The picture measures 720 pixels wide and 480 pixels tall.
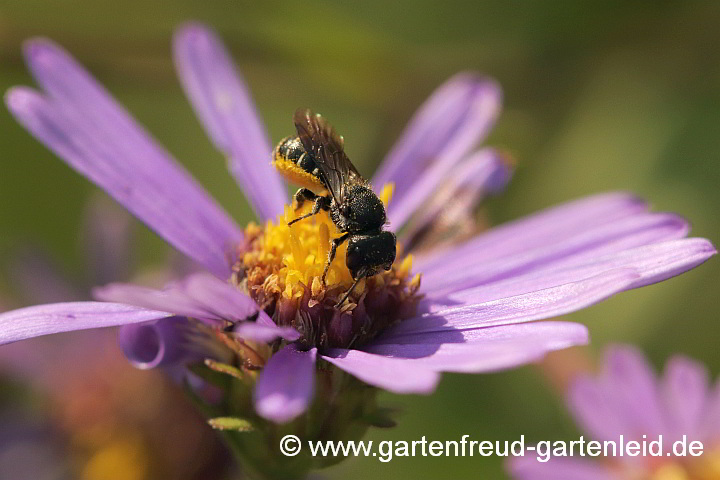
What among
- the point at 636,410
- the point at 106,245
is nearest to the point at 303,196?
the point at 636,410

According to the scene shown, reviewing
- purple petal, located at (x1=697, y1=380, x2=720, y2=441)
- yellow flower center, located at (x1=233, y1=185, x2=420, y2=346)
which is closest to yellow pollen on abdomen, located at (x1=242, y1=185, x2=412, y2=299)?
yellow flower center, located at (x1=233, y1=185, x2=420, y2=346)

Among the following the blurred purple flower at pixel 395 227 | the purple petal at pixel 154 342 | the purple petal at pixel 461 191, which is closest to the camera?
the blurred purple flower at pixel 395 227

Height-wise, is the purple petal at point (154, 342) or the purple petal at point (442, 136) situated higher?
the purple petal at point (442, 136)

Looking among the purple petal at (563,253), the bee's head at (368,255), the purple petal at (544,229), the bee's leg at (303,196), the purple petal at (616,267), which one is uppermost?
the bee's leg at (303,196)

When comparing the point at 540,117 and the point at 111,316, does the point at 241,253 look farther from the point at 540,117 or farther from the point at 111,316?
the point at 540,117

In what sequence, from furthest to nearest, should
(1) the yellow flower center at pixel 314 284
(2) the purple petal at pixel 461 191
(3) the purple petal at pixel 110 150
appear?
(2) the purple petal at pixel 461 191 < (3) the purple petal at pixel 110 150 < (1) the yellow flower center at pixel 314 284

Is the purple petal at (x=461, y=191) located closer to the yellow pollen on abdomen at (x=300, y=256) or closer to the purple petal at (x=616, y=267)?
the yellow pollen on abdomen at (x=300, y=256)

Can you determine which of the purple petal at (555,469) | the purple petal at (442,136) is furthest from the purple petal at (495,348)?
the purple petal at (442,136)
